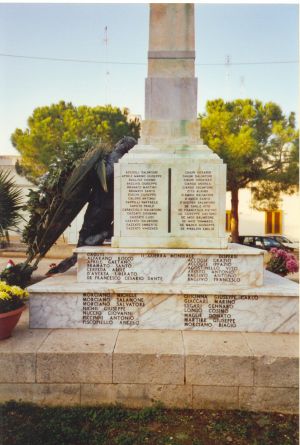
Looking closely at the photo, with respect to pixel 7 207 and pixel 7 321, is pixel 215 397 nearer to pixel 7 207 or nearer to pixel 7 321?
pixel 7 321

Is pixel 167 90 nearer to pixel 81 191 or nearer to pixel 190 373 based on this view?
pixel 81 191

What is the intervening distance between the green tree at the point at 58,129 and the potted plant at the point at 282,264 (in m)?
15.7

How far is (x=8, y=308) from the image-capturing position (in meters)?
3.75

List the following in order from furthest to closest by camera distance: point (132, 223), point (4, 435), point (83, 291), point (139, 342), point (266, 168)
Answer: point (266, 168) < point (132, 223) < point (83, 291) < point (139, 342) < point (4, 435)

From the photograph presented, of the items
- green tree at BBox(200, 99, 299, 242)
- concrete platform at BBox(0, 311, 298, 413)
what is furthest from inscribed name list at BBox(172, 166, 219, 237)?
green tree at BBox(200, 99, 299, 242)

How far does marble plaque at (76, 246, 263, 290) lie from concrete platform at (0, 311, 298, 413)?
1.10 m

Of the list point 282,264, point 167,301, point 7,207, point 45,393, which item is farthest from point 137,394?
point 282,264

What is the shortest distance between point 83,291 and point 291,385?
2.37 meters

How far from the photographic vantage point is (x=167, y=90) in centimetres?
510

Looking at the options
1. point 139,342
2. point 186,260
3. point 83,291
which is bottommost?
point 139,342

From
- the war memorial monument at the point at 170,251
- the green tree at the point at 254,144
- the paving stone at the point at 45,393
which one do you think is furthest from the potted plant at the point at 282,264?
the green tree at the point at 254,144

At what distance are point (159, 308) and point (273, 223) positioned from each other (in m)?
23.0

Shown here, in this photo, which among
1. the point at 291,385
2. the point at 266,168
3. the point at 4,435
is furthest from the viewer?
the point at 266,168

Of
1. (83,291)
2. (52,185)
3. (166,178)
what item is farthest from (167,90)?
(83,291)
